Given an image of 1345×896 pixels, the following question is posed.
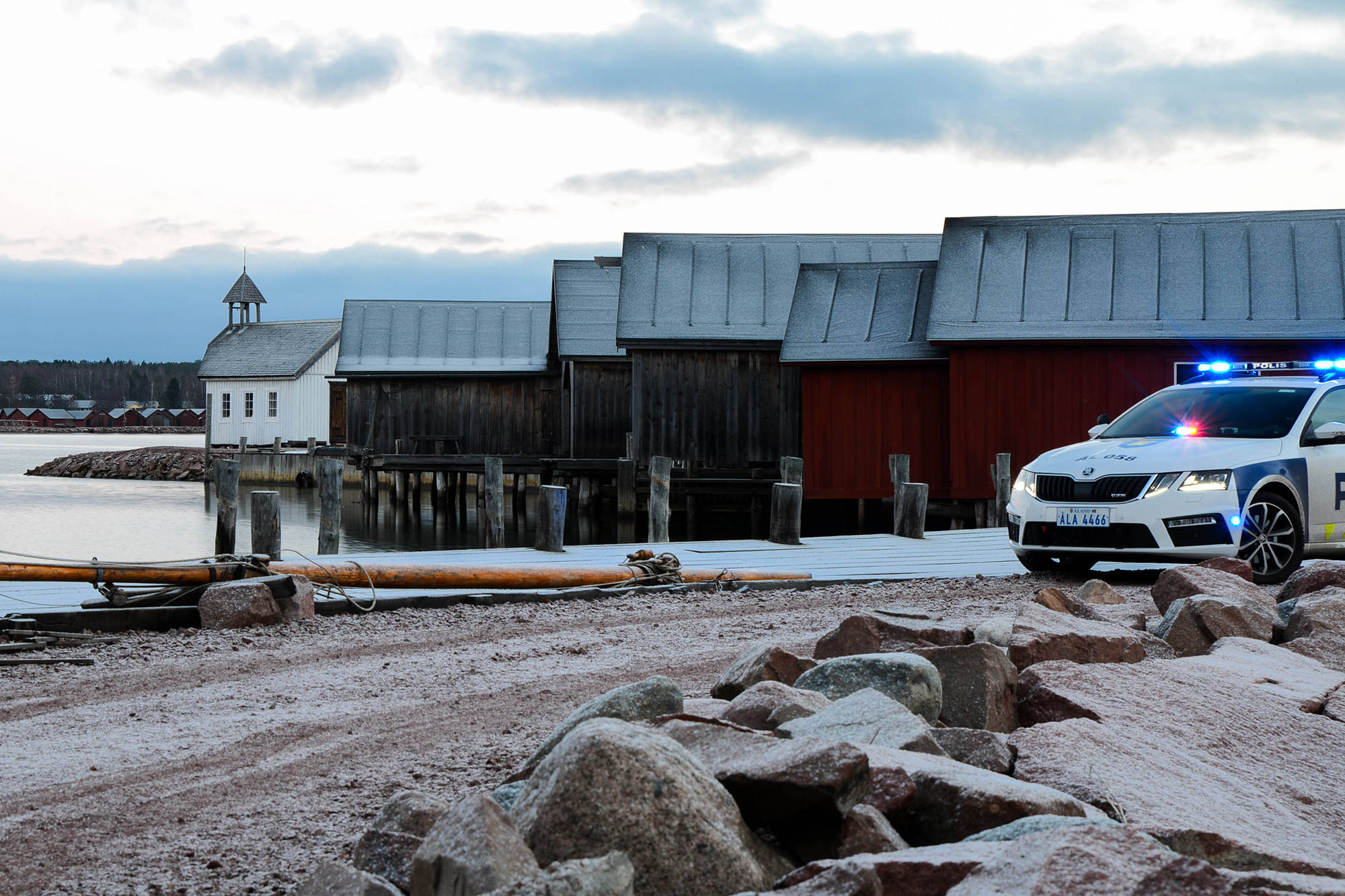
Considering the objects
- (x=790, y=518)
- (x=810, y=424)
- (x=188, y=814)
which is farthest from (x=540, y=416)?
(x=188, y=814)

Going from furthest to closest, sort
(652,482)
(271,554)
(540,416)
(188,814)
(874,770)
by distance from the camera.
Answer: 1. (540,416)
2. (652,482)
3. (271,554)
4. (188,814)
5. (874,770)

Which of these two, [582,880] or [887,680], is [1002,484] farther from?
[582,880]

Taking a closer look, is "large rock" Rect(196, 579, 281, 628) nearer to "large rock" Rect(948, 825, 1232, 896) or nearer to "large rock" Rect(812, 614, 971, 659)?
"large rock" Rect(812, 614, 971, 659)

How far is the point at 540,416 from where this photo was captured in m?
37.2

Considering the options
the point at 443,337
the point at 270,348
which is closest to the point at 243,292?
the point at 270,348

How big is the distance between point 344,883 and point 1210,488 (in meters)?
7.79

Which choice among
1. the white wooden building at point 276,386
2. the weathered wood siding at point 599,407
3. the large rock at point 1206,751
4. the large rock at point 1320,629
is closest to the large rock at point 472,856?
the large rock at point 1206,751

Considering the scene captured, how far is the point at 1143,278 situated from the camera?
22562mm

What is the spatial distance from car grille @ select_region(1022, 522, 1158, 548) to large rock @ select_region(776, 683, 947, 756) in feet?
18.0

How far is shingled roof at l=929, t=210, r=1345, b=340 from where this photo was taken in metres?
21.9

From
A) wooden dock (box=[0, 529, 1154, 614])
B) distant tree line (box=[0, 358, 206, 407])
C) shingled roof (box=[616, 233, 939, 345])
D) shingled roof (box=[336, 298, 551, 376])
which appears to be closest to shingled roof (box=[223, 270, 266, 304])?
shingled roof (box=[336, 298, 551, 376])

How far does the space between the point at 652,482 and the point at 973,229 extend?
416 inches

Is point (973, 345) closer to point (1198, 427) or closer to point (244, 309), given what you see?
point (1198, 427)

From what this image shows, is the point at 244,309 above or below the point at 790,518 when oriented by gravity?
above
